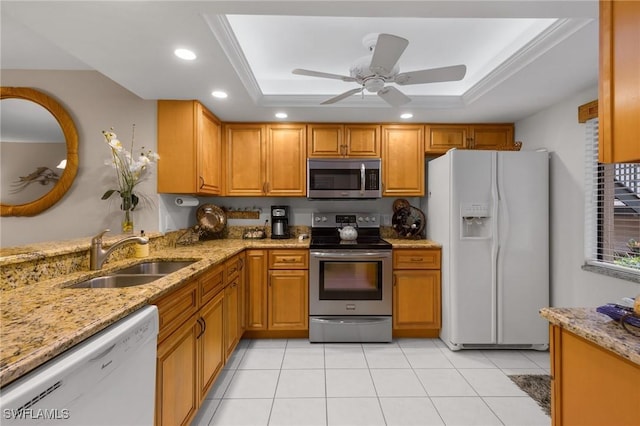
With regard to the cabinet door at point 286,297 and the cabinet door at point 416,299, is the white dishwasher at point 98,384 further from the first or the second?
the cabinet door at point 416,299

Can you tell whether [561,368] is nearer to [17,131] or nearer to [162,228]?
[162,228]

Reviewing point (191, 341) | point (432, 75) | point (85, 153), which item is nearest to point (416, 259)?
point (432, 75)

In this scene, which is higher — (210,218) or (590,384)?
(210,218)

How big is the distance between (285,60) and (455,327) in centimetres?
272

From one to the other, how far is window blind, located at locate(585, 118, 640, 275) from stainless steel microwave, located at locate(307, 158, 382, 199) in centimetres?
168

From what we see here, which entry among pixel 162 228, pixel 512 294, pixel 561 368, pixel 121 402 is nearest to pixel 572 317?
pixel 561 368

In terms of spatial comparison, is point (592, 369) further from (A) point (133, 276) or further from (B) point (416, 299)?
(A) point (133, 276)

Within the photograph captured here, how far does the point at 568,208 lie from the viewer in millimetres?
2307

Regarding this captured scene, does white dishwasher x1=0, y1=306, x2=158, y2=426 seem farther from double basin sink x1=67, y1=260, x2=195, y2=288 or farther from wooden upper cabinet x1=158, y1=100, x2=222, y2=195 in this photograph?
wooden upper cabinet x1=158, y1=100, x2=222, y2=195

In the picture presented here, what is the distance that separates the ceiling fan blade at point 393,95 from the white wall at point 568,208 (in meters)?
1.47

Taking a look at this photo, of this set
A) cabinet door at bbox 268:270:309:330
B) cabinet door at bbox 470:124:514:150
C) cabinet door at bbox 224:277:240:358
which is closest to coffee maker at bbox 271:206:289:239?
cabinet door at bbox 268:270:309:330

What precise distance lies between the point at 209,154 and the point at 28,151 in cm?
137

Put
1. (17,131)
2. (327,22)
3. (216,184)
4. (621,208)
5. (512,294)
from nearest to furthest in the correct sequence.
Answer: (327,22) → (621,208) → (17,131) → (512,294) → (216,184)

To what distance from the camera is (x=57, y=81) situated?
233 cm
